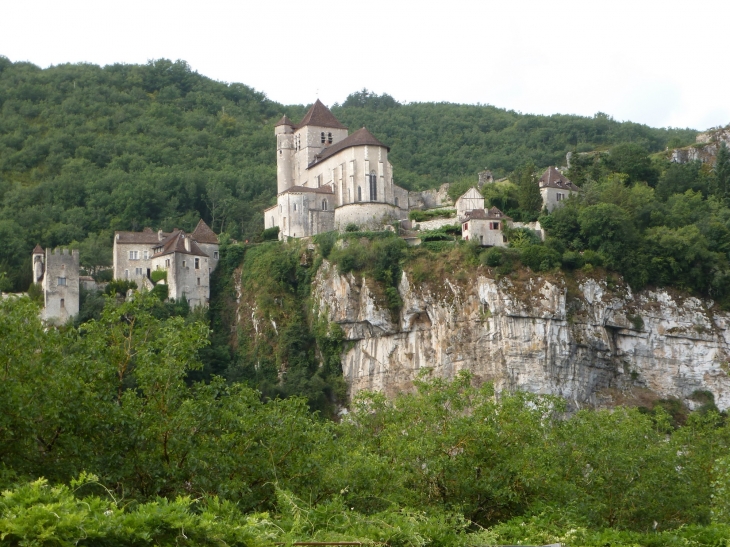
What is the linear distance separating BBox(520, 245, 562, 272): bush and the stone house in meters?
2.15

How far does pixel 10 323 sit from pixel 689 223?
57.1 m

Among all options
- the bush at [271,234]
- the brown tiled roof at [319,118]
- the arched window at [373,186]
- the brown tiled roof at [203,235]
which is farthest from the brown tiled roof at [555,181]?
the brown tiled roof at [203,235]

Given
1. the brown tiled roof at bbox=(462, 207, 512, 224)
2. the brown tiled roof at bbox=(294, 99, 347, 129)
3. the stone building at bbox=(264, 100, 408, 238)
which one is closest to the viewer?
the brown tiled roof at bbox=(462, 207, 512, 224)

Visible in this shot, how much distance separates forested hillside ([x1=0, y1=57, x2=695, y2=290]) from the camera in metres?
91.2

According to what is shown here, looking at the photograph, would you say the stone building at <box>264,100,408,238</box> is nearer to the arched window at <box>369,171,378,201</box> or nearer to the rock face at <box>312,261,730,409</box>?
the arched window at <box>369,171,378,201</box>

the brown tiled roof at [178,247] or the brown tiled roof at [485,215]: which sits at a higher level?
the brown tiled roof at [485,215]

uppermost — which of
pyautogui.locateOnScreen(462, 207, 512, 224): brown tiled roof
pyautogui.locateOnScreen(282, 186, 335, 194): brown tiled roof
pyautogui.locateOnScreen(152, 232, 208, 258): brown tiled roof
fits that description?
pyautogui.locateOnScreen(282, 186, 335, 194): brown tiled roof

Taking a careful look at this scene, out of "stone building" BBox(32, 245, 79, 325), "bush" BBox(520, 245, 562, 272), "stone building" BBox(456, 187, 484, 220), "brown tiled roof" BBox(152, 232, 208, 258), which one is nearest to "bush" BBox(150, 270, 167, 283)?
"brown tiled roof" BBox(152, 232, 208, 258)

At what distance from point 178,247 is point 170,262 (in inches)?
41.0

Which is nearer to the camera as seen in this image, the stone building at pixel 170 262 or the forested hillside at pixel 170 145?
the stone building at pixel 170 262

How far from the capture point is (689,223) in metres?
76.5

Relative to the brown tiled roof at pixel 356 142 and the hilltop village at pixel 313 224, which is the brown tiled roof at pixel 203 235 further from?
the brown tiled roof at pixel 356 142

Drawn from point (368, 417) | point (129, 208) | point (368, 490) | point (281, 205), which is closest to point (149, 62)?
point (129, 208)

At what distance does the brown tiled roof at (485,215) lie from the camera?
7169cm
